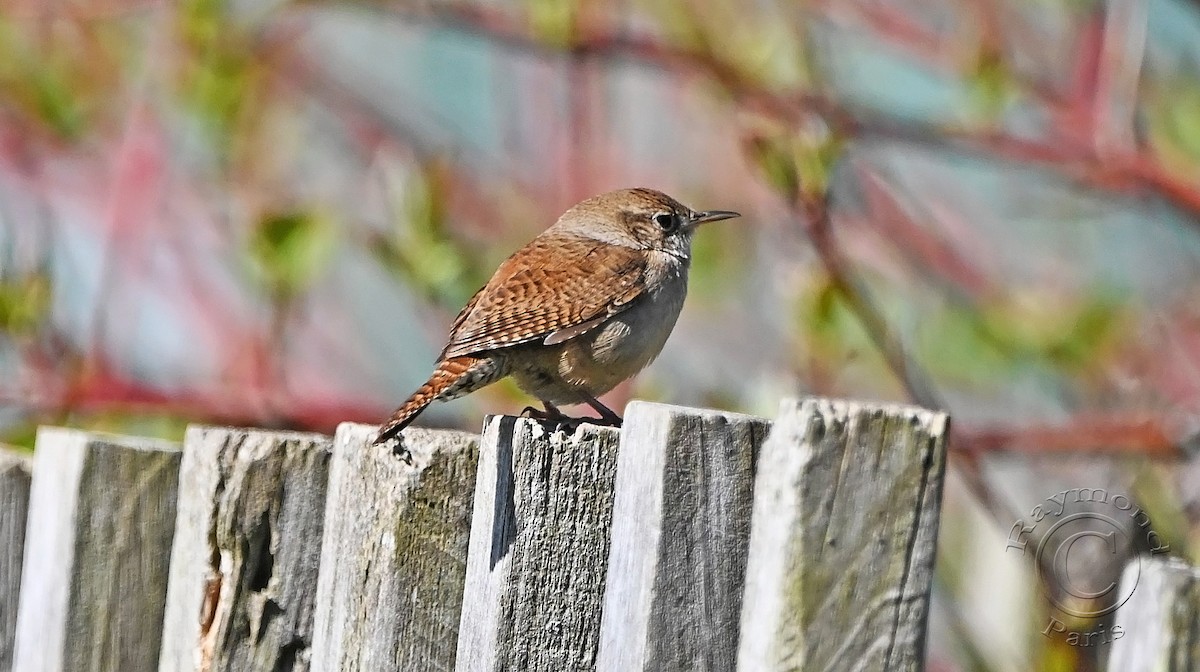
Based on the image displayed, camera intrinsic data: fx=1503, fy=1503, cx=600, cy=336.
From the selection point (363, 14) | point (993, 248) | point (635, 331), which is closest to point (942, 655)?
point (993, 248)

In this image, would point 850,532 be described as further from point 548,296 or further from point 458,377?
point 548,296

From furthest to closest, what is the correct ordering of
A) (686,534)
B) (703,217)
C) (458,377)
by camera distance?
1. (703,217)
2. (458,377)
3. (686,534)

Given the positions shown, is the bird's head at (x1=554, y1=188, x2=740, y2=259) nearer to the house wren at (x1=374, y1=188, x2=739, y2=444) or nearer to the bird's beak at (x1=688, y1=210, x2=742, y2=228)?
the bird's beak at (x1=688, y1=210, x2=742, y2=228)

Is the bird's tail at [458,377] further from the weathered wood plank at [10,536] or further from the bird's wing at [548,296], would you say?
the weathered wood plank at [10,536]

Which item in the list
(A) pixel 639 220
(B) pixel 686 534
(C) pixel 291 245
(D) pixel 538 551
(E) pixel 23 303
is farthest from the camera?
(A) pixel 639 220

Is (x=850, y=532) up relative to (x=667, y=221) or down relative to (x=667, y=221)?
down

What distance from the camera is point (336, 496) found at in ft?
7.83

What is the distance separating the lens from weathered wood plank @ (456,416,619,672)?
2.14 meters

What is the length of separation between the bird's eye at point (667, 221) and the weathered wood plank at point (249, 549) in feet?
7.27

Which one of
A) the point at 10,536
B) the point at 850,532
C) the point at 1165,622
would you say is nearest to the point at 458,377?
the point at 10,536

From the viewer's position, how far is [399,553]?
90.2 inches

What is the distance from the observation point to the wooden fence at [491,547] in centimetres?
170

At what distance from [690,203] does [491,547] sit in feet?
13.2

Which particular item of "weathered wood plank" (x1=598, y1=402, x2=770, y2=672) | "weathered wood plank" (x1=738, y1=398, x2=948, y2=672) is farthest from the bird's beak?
"weathered wood plank" (x1=738, y1=398, x2=948, y2=672)
